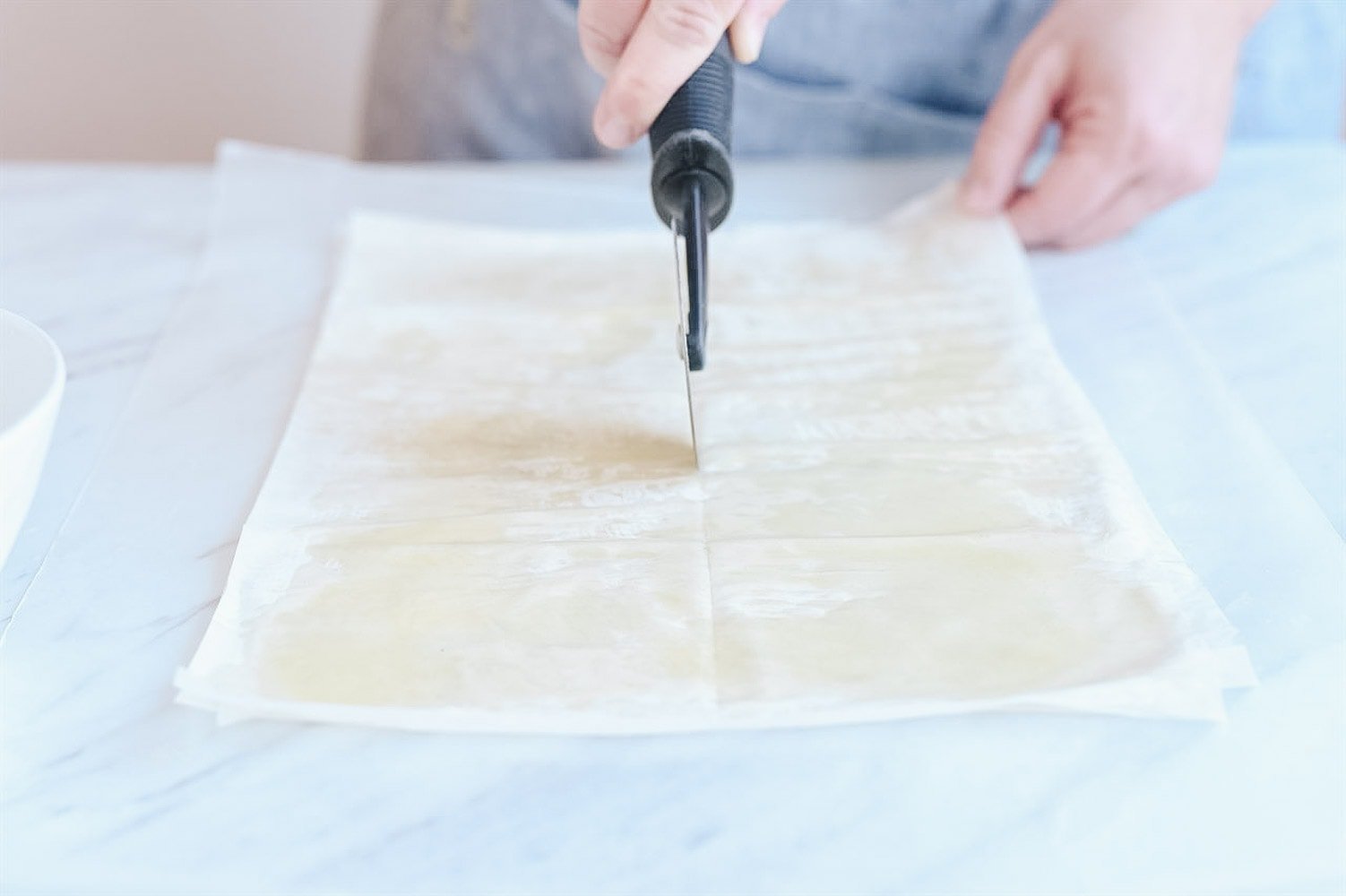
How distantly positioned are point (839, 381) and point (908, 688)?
0.68 ft

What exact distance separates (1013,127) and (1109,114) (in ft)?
0.18

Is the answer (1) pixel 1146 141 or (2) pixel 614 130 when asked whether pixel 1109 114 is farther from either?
(2) pixel 614 130

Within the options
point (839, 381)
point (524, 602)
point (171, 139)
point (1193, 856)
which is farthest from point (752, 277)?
point (171, 139)

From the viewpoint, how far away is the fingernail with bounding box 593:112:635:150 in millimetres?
576

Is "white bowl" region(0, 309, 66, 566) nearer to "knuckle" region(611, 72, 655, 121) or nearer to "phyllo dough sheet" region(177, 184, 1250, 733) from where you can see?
"phyllo dough sheet" region(177, 184, 1250, 733)

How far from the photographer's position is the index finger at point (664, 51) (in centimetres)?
54

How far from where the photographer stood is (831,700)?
1.32 ft

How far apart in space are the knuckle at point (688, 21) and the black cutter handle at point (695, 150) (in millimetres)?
17

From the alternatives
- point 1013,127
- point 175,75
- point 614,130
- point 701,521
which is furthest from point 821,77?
A: point 175,75

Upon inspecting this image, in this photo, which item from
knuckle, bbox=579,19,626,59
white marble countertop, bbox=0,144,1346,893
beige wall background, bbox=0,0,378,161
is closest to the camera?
white marble countertop, bbox=0,144,1346,893

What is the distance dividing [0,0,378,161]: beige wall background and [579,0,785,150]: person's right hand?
79cm

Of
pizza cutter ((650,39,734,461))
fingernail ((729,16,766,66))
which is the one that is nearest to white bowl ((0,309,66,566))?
pizza cutter ((650,39,734,461))

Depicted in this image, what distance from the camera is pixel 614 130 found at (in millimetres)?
583

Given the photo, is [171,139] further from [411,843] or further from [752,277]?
[411,843]
